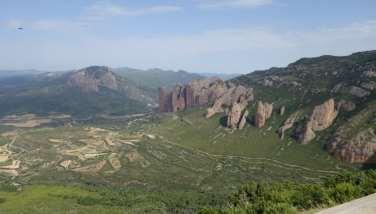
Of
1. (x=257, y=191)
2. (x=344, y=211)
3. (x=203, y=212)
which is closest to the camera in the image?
(x=344, y=211)

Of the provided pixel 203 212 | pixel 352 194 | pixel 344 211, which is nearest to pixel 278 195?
pixel 203 212

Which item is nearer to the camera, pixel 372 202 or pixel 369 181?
pixel 372 202

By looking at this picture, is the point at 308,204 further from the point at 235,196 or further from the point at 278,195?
the point at 235,196

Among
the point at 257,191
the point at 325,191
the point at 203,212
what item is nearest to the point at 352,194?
the point at 325,191

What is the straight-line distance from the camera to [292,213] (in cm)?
6203

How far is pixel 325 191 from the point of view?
81625 mm

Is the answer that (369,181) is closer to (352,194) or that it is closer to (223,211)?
(352,194)

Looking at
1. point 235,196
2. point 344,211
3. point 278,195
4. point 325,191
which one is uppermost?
point 344,211

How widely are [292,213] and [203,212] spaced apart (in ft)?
106

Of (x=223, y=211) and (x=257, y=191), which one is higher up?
(x=223, y=211)

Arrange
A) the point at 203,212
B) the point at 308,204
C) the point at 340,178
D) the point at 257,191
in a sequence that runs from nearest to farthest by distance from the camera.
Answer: the point at 308,204 < the point at 203,212 < the point at 340,178 < the point at 257,191

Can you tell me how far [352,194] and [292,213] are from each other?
18.2 metres

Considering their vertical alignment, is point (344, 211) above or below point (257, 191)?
above

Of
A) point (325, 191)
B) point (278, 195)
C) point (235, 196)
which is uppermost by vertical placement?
point (325, 191)
